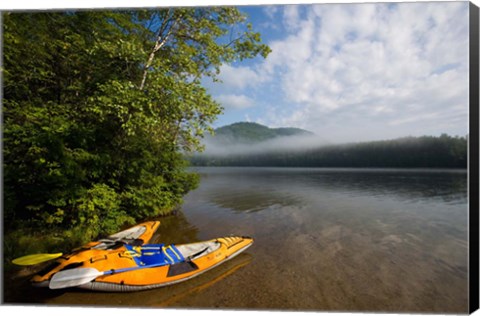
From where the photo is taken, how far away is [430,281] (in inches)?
166

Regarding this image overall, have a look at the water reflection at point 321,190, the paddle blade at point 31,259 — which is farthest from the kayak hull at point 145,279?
the water reflection at point 321,190

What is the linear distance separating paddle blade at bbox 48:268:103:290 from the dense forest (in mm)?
1952

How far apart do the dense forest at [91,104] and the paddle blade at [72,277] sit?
1952 mm

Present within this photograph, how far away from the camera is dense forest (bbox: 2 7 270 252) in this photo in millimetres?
4207

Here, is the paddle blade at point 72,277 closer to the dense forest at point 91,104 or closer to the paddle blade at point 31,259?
the paddle blade at point 31,259

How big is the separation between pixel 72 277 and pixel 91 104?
3725 millimetres


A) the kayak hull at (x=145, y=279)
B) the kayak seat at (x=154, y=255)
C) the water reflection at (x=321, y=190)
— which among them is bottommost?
the water reflection at (x=321, y=190)

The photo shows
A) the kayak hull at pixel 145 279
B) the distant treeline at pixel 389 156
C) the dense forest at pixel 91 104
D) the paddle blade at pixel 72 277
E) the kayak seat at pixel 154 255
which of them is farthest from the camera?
the distant treeline at pixel 389 156

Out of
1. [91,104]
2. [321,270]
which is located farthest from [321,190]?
[91,104]

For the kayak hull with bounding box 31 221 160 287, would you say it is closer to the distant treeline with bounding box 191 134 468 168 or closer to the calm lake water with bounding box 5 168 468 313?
the calm lake water with bounding box 5 168 468 313

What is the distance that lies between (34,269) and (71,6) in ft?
17.8

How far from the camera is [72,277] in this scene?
3133 mm

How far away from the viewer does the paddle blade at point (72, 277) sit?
121 inches

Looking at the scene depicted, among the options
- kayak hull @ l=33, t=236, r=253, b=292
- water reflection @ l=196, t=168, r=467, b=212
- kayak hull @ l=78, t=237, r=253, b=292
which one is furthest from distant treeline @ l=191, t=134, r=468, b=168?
kayak hull @ l=78, t=237, r=253, b=292
